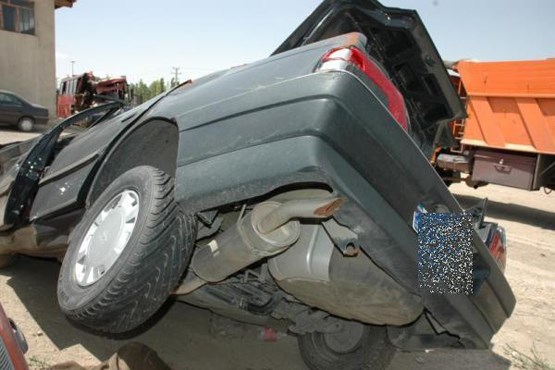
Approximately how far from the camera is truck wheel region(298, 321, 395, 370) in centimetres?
286

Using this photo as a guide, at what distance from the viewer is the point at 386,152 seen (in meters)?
1.82

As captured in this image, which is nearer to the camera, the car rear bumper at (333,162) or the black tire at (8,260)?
the car rear bumper at (333,162)

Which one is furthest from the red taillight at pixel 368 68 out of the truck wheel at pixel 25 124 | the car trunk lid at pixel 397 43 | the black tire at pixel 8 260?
the truck wheel at pixel 25 124

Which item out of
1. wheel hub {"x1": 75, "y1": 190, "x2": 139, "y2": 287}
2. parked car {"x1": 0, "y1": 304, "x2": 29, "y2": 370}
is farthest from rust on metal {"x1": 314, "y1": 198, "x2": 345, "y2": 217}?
parked car {"x1": 0, "y1": 304, "x2": 29, "y2": 370}

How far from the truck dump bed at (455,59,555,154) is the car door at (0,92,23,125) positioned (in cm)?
1601

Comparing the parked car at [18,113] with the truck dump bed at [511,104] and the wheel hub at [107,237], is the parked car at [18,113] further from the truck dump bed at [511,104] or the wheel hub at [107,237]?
the wheel hub at [107,237]

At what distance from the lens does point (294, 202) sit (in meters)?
1.86

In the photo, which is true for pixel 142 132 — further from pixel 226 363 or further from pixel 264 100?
pixel 226 363

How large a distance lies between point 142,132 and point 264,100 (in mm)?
988

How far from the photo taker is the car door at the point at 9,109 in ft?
60.2

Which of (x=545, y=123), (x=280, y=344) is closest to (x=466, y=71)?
(x=545, y=123)

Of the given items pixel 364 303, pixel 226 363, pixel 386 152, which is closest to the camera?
pixel 386 152

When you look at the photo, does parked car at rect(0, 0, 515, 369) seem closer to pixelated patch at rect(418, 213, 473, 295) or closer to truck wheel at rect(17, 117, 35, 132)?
pixelated patch at rect(418, 213, 473, 295)

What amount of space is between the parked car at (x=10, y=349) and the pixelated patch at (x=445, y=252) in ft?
4.57
